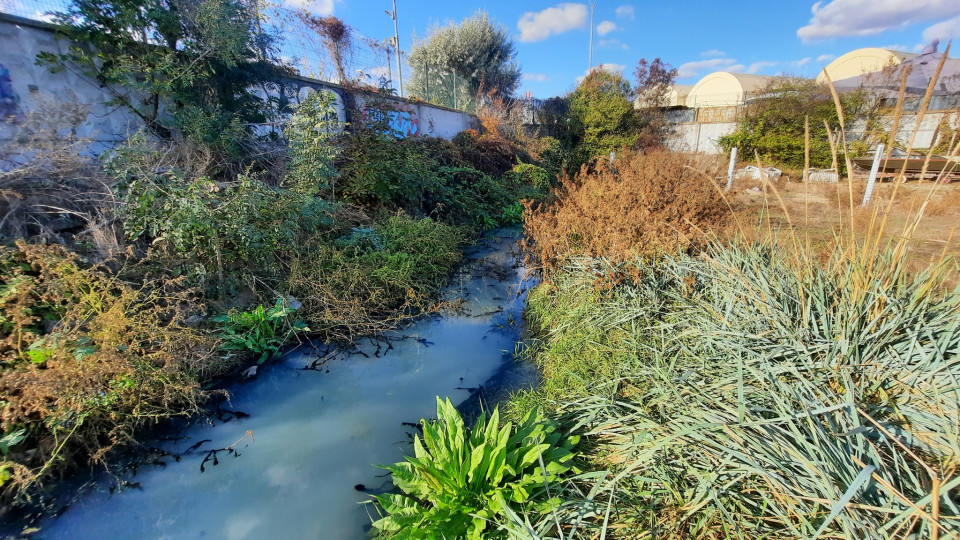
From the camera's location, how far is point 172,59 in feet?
15.8

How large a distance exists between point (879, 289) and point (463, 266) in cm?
503

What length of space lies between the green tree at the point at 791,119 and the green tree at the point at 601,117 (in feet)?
11.6

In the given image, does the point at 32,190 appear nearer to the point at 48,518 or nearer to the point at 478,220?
the point at 48,518

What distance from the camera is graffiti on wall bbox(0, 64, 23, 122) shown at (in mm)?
3885

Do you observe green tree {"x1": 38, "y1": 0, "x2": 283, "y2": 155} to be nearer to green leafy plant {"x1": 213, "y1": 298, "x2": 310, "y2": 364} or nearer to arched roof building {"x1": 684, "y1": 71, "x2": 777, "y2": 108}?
green leafy plant {"x1": 213, "y1": 298, "x2": 310, "y2": 364}

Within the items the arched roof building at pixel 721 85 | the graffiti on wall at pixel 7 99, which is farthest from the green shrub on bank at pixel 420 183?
the arched roof building at pixel 721 85

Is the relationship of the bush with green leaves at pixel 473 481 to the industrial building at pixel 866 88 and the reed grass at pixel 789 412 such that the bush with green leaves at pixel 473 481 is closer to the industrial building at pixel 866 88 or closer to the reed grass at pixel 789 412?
the reed grass at pixel 789 412

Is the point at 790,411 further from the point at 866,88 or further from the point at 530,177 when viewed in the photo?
the point at 866,88

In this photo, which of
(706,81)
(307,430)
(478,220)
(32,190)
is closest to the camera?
(307,430)

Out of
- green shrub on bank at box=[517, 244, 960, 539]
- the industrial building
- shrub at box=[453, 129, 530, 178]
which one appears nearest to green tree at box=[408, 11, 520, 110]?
shrub at box=[453, 129, 530, 178]

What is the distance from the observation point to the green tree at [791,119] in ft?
35.6

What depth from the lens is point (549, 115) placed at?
48.8ft

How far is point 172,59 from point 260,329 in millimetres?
3953

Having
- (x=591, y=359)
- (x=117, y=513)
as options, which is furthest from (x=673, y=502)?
(x=117, y=513)
